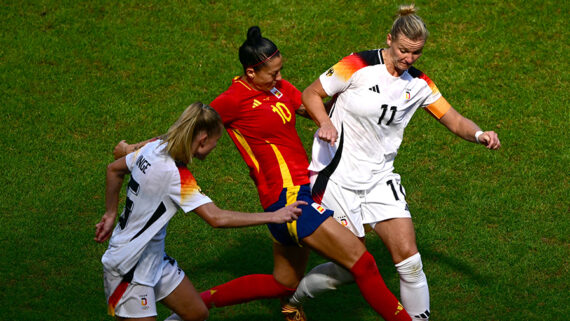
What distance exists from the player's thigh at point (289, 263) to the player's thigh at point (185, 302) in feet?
3.62

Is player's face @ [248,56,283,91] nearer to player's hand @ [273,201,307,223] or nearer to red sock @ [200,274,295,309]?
player's hand @ [273,201,307,223]

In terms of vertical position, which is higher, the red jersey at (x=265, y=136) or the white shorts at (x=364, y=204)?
the red jersey at (x=265, y=136)

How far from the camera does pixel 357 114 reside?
6910 millimetres

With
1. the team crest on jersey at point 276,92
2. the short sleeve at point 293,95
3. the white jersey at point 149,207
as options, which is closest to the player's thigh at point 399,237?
the short sleeve at point 293,95

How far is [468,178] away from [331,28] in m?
4.09

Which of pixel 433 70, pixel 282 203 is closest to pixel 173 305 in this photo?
pixel 282 203

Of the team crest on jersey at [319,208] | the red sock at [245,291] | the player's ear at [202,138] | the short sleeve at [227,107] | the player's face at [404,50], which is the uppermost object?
the player's face at [404,50]

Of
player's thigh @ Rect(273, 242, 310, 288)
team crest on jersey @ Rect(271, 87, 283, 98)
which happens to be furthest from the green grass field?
team crest on jersey @ Rect(271, 87, 283, 98)

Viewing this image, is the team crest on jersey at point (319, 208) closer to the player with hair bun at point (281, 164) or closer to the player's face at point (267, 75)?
the player with hair bun at point (281, 164)

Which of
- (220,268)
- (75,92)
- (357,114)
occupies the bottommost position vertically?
(220,268)

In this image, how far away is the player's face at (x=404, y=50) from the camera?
6652 millimetres

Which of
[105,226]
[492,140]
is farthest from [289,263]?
[492,140]

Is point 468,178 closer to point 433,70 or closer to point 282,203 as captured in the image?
point 433,70

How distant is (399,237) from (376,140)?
0.86m
